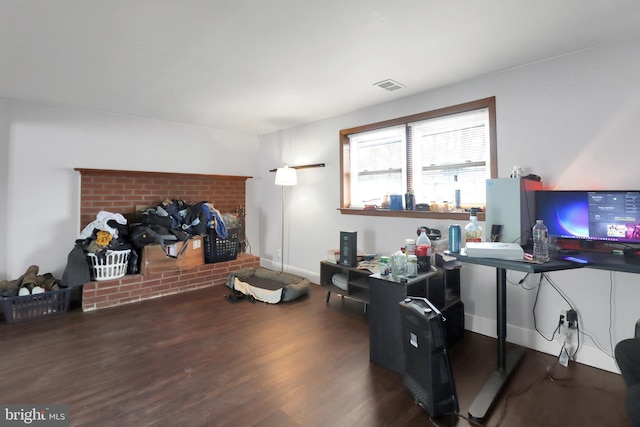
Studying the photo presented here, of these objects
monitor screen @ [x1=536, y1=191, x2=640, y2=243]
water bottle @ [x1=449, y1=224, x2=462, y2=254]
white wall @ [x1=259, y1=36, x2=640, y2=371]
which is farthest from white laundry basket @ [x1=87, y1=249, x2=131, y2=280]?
monitor screen @ [x1=536, y1=191, x2=640, y2=243]

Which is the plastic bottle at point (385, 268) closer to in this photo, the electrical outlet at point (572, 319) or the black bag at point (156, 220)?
the electrical outlet at point (572, 319)

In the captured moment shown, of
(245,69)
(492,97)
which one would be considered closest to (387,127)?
(492,97)

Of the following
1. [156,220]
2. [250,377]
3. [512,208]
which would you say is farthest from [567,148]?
[156,220]

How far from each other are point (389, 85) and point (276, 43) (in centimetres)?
129

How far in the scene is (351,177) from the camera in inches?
161

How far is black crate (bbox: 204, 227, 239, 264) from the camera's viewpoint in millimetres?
4395

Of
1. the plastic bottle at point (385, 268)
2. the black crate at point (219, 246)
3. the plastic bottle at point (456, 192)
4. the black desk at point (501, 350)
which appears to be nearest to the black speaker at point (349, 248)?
the plastic bottle at point (385, 268)

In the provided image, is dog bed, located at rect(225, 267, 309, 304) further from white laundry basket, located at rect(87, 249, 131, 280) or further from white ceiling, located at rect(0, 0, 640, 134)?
white ceiling, located at rect(0, 0, 640, 134)

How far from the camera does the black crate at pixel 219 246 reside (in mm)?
4395

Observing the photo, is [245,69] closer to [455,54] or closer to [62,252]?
[455,54]

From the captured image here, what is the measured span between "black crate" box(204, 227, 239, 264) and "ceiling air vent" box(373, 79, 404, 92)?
2925mm

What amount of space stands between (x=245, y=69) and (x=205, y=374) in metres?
2.47

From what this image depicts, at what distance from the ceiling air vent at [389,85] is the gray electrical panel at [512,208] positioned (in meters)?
1.32

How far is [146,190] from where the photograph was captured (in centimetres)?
434
